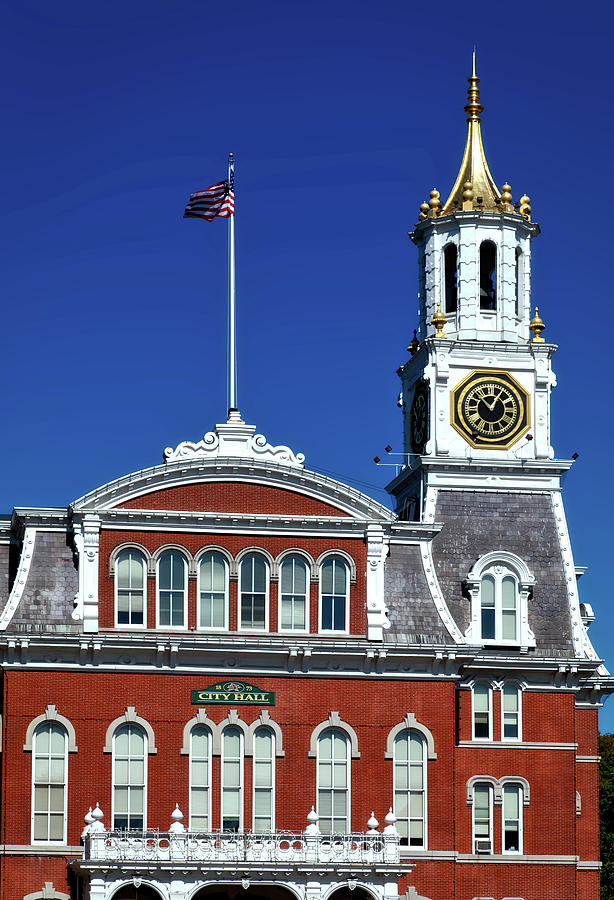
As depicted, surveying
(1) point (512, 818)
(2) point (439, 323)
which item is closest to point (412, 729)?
(1) point (512, 818)

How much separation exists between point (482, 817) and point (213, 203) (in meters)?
23.5

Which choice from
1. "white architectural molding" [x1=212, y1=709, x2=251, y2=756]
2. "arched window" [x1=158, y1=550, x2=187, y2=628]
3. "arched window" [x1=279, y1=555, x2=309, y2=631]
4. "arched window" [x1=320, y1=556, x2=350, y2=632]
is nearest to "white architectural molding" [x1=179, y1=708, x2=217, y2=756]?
"white architectural molding" [x1=212, y1=709, x2=251, y2=756]

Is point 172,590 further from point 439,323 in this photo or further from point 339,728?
point 439,323

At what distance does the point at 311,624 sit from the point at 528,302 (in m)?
16.8

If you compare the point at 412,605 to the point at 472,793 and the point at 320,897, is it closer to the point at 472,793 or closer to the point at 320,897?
the point at 472,793

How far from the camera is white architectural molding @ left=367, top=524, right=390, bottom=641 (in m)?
69.9

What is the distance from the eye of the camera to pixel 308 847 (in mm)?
64938

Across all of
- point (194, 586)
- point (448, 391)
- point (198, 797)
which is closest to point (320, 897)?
point (198, 797)

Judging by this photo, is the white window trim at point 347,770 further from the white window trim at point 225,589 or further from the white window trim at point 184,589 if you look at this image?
the white window trim at point 184,589

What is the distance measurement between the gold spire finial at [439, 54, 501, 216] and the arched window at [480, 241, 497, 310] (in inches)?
58.4

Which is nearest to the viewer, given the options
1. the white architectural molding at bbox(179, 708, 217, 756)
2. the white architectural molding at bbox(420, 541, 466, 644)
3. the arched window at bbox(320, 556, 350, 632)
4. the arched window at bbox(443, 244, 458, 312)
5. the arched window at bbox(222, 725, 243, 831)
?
the arched window at bbox(222, 725, 243, 831)

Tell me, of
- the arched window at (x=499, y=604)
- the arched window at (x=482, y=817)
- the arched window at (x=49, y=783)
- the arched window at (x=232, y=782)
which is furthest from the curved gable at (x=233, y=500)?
the arched window at (x=482, y=817)

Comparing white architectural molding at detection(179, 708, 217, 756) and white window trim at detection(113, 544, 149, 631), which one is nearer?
white architectural molding at detection(179, 708, 217, 756)

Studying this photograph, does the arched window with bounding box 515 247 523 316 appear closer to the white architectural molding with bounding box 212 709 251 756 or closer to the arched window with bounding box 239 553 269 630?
the arched window with bounding box 239 553 269 630
